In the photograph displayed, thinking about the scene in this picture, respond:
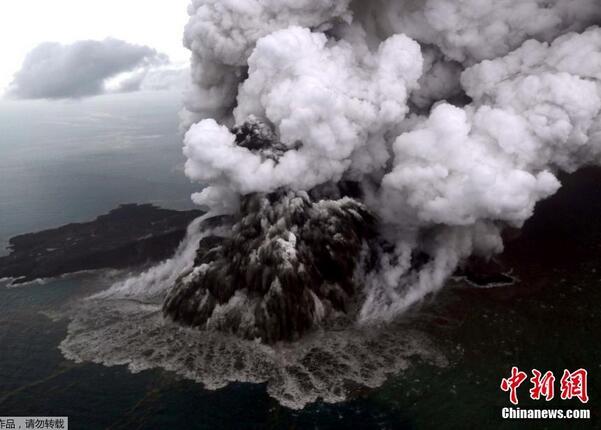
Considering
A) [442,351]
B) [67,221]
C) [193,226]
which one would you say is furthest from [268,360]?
[67,221]

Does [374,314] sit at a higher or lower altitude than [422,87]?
Answer: lower

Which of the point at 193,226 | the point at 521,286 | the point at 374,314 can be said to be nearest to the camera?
the point at 374,314

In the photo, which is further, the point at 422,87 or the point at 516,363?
the point at 422,87

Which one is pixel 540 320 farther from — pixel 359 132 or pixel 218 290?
pixel 218 290

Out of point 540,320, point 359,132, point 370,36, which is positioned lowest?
point 540,320

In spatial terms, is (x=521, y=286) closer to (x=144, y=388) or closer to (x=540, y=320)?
(x=540, y=320)

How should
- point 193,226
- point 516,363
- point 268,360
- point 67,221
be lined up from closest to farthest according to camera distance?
point 516,363 → point 268,360 → point 193,226 → point 67,221

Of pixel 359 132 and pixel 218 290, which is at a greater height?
pixel 359 132

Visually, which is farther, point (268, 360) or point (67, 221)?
point (67, 221)

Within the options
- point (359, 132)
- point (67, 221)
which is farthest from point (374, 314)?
point (67, 221)
